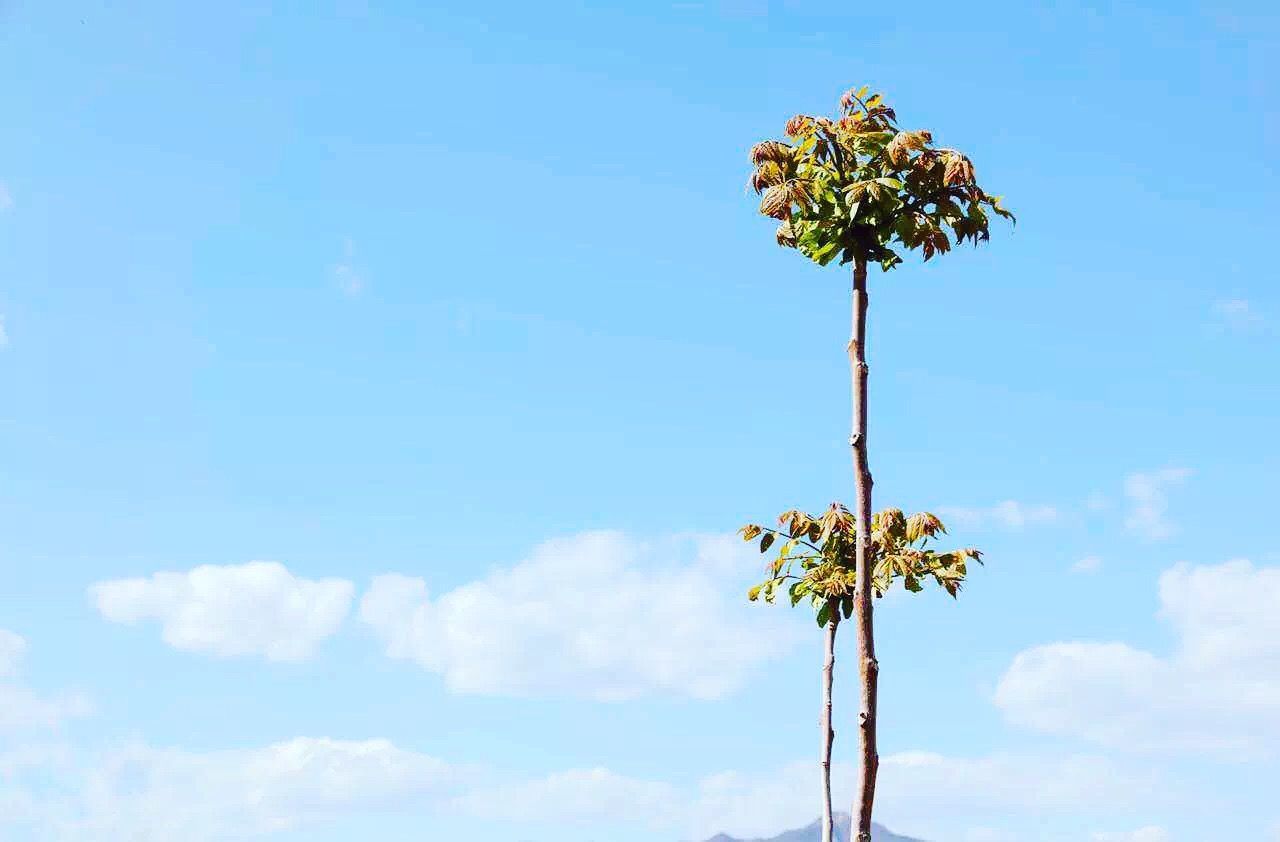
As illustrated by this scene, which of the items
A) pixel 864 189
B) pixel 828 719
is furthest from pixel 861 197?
pixel 828 719

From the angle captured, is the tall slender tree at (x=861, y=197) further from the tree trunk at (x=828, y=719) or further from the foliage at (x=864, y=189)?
the tree trunk at (x=828, y=719)

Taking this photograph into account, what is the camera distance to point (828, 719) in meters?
23.4

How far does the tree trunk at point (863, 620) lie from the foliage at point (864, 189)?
1.65 meters

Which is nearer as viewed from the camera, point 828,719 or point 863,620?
point 863,620

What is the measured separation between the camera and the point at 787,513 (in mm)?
23781

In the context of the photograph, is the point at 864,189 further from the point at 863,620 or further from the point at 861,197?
the point at 863,620

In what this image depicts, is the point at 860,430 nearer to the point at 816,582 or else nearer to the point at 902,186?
the point at 902,186

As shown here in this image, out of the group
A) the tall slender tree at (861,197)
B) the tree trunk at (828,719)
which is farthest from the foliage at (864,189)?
the tree trunk at (828,719)

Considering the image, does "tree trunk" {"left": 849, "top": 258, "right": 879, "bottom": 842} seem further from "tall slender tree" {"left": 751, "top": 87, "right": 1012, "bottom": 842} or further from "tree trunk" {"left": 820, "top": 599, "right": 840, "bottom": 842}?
"tree trunk" {"left": 820, "top": 599, "right": 840, "bottom": 842}

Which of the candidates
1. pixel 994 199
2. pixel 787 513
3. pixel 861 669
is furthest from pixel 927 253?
pixel 787 513

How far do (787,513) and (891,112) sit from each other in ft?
28.7

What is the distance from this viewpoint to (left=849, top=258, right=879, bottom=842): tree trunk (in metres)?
15.0

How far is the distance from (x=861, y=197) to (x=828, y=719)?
10.9 metres

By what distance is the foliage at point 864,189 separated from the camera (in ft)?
53.8
